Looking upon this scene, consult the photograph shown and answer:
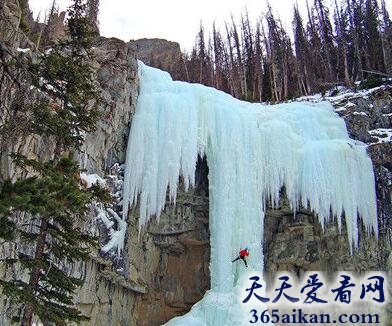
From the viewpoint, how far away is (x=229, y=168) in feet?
Result: 39.6

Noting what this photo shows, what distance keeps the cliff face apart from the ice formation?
1.39ft

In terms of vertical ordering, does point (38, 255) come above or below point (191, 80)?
below

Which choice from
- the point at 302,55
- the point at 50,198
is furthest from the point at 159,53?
the point at 50,198

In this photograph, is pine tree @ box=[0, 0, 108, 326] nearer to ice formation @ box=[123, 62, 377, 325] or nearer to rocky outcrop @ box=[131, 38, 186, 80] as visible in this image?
ice formation @ box=[123, 62, 377, 325]

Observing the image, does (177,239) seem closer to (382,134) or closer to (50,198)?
(382,134)

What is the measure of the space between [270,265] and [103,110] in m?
6.11

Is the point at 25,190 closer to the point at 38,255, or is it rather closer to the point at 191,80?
the point at 38,255

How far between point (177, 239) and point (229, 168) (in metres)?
2.33

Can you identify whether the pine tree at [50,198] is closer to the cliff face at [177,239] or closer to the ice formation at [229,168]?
the cliff face at [177,239]

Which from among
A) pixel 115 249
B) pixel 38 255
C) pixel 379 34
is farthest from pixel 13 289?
pixel 379 34

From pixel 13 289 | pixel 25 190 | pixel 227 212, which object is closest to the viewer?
pixel 25 190

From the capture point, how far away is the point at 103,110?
11188mm

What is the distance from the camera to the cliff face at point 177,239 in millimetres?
11258

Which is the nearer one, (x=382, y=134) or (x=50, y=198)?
(x=50, y=198)
